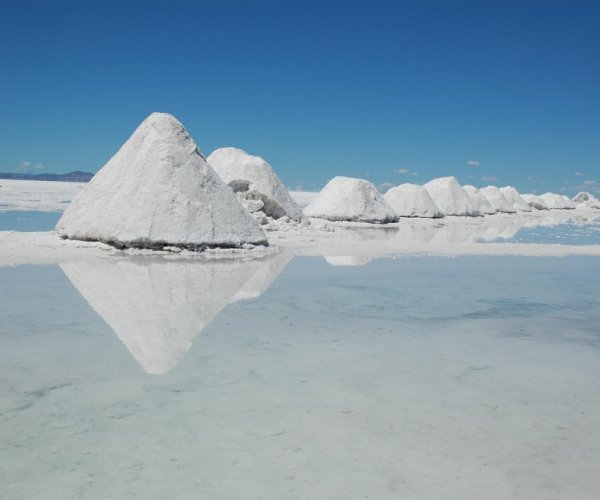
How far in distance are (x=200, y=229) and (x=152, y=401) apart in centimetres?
650

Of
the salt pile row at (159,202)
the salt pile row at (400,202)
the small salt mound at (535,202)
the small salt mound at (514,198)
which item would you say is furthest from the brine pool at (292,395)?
the small salt mound at (535,202)

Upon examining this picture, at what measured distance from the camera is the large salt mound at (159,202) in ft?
29.2

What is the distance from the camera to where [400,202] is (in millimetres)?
27359

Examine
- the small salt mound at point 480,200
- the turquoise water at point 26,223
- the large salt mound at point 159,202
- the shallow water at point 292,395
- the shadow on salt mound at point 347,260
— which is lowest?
the shallow water at point 292,395

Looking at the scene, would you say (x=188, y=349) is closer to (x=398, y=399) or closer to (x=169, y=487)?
(x=398, y=399)

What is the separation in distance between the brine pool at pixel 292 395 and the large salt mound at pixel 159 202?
10.6 ft

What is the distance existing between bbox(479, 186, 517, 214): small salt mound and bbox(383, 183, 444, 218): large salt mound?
14.7 metres

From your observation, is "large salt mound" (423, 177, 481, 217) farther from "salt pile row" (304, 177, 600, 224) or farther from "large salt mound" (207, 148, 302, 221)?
"large salt mound" (207, 148, 302, 221)

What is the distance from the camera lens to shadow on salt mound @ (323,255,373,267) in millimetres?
8502

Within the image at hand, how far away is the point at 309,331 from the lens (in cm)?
419

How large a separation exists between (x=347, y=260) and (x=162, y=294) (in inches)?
162

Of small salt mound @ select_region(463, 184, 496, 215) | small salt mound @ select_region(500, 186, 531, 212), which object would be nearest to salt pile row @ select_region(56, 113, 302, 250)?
small salt mound @ select_region(463, 184, 496, 215)

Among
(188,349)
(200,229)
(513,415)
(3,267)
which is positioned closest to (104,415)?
(188,349)

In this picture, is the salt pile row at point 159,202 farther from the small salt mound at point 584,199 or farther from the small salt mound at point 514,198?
the small salt mound at point 584,199
